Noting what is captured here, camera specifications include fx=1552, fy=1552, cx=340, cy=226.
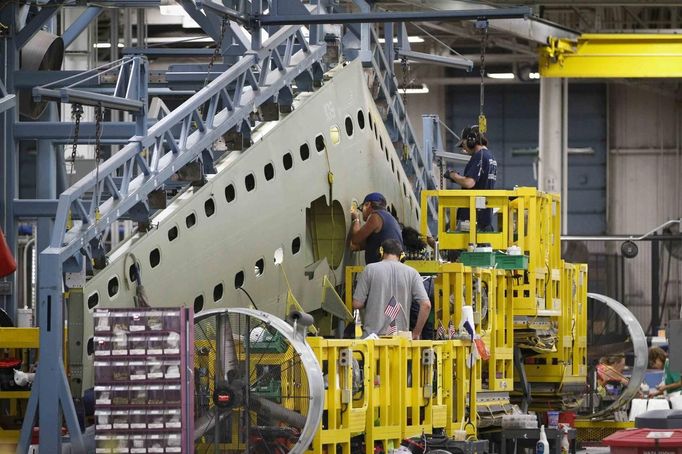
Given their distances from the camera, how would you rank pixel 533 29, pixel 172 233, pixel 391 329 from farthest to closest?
pixel 533 29
pixel 172 233
pixel 391 329

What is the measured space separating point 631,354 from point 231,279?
8814mm

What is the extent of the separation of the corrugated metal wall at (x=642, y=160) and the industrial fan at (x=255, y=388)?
34.7 m

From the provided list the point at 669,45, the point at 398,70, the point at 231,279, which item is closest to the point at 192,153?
the point at 231,279

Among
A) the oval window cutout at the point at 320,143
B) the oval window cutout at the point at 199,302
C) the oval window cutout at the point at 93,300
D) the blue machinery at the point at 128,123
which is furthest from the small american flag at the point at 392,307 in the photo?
the oval window cutout at the point at 320,143

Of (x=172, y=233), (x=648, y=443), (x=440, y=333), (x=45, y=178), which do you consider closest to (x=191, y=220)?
(x=172, y=233)

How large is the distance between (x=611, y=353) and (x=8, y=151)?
9375 mm

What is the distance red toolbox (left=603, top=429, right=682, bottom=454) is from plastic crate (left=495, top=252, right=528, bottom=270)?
478cm

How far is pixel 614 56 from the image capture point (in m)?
34.3

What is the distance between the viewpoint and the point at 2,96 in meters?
18.7

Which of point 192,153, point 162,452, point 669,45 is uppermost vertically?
point 669,45

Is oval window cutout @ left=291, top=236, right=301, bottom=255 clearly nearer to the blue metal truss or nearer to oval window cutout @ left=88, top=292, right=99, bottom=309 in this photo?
the blue metal truss

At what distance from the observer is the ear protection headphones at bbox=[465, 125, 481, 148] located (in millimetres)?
19531

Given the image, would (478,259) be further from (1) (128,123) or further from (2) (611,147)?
(2) (611,147)

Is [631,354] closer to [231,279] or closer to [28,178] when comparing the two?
[231,279]
